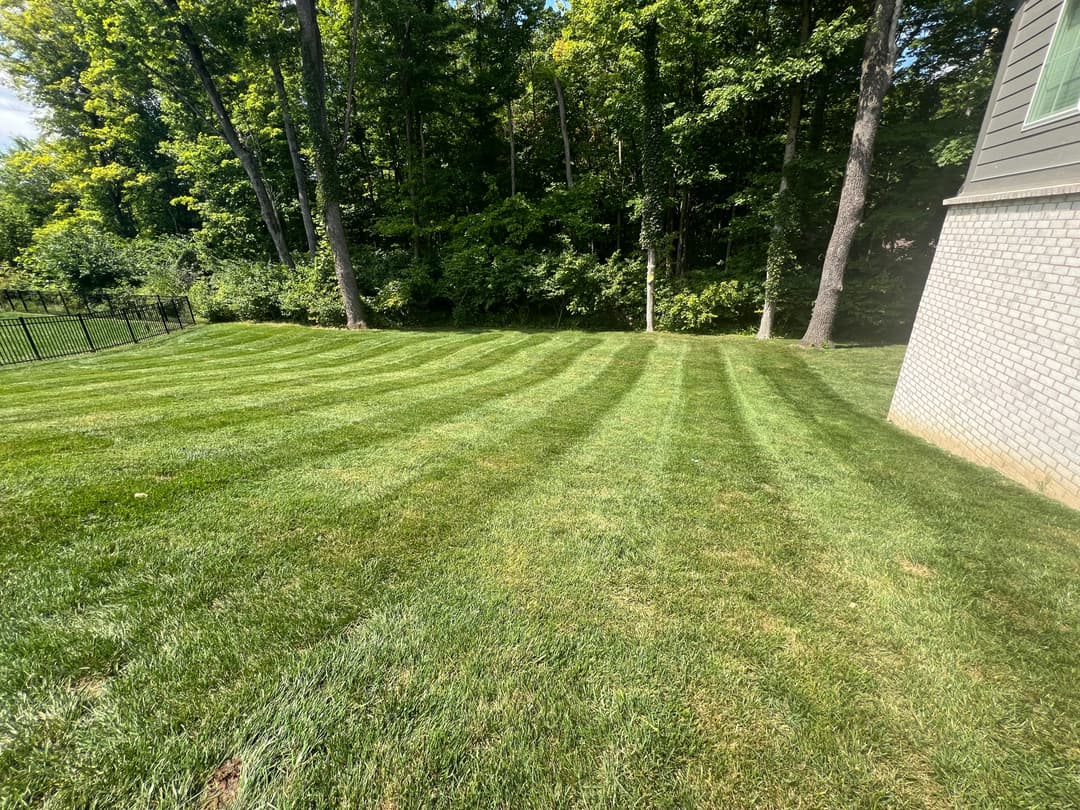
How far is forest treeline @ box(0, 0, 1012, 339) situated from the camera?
1202cm

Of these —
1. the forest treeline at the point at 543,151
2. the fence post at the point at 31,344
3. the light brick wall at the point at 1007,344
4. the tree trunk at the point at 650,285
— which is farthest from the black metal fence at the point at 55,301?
the light brick wall at the point at 1007,344

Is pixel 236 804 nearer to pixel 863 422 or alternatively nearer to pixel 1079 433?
pixel 1079 433

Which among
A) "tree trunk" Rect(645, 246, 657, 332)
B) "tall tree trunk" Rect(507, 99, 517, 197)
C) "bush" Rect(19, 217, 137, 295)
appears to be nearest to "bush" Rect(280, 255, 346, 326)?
"tall tree trunk" Rect(507, 99, 517, 197)

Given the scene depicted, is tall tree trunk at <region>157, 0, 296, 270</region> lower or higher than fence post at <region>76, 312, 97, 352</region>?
higher

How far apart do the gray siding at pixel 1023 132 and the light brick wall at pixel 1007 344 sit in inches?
10.3

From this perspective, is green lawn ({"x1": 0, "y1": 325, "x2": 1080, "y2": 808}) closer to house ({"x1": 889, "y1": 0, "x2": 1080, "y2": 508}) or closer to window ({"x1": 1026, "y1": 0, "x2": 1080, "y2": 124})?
house ({"x1": 889, "y1": 0, "x2": 1080, "y2": 508})

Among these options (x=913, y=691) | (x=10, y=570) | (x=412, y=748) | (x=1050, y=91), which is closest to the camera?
(x=412, y=748)

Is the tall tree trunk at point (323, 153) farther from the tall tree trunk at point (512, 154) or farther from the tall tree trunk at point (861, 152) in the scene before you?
the tall tree trunk at point (861, 152)

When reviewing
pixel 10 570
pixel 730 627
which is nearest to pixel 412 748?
pixel 730 627

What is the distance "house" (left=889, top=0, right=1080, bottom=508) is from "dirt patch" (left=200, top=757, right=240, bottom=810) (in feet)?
19.4

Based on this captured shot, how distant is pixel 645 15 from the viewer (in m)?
11.1

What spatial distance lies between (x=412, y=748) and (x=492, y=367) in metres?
7.84

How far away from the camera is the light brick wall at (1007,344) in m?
3.55

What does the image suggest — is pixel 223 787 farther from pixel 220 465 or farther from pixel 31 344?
pixel 31 344
